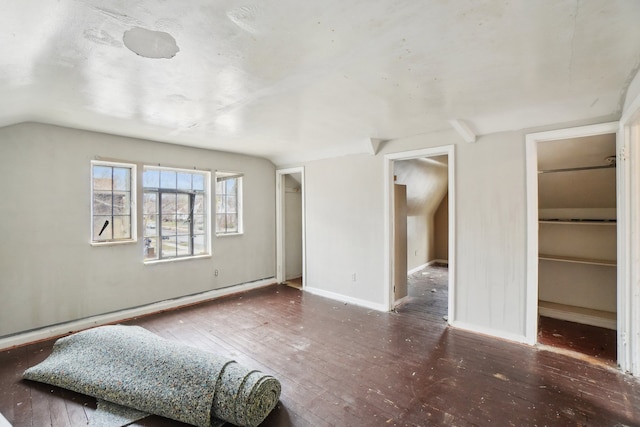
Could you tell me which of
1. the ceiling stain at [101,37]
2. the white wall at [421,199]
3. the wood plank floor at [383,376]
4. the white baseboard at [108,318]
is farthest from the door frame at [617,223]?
the white baseboard at [108,318]

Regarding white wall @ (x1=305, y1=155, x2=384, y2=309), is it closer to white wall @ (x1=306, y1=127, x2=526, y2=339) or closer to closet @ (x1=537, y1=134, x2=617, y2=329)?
white wall @ (x1=306, y1=127, x2=526, y2=339)

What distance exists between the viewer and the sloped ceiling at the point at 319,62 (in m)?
1.30

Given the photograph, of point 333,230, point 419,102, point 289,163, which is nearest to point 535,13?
point 419,102

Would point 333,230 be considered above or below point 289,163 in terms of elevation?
below

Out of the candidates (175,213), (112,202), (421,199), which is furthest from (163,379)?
(421,199)

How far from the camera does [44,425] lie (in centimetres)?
189

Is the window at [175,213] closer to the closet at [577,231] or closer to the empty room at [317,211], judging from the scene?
the empty room at [317,211]

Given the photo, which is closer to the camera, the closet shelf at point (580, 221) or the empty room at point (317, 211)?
the empty room at point (317, 211)

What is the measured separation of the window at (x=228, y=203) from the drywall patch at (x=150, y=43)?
3106 millimetres

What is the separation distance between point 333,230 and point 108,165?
10.3 ft

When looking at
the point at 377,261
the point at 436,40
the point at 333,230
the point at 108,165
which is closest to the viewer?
the point at 436,40

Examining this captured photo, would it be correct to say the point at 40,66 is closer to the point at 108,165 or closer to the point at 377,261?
the point at 108,165

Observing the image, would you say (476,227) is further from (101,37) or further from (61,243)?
(61,243)

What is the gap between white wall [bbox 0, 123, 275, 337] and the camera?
9.71 ft
